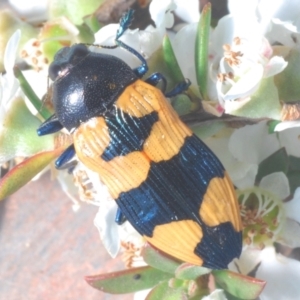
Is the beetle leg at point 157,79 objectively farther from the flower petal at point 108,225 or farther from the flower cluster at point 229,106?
the flower petal at point 108,225

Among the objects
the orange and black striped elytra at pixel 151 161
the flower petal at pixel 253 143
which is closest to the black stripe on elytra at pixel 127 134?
the orange and black striped elytra at pixel 151 161

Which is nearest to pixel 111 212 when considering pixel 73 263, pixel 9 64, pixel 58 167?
pixel 58 167

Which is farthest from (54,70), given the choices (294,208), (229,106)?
(294,208)

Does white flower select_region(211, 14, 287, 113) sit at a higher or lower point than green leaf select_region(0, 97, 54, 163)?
lower

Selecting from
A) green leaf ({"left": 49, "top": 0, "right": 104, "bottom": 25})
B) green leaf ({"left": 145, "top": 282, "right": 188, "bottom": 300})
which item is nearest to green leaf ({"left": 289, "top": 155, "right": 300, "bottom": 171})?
green leaf ({"left": 145, "top": 282, "right": 188, "bottom": 300})

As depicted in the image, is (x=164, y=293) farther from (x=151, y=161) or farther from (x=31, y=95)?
(x=31, y=95)

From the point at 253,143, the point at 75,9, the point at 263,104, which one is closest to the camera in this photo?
the point at 263,104

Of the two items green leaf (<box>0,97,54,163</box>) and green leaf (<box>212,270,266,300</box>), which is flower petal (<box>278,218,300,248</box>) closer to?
green leaf (<box>212,270,266,300</box>)
